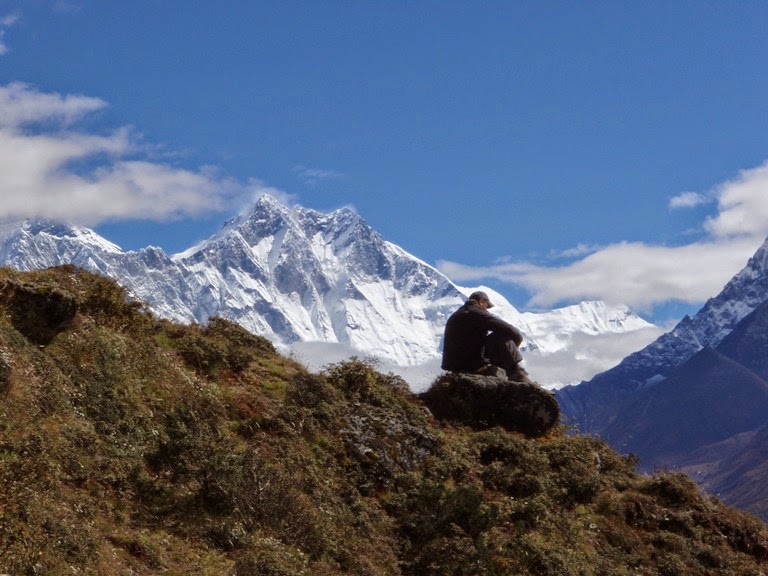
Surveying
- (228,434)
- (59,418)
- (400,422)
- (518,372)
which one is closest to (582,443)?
(518,372)

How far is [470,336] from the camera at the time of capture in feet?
88.7

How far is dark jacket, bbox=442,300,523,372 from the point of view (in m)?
26.7

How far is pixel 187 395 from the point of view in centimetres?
1905

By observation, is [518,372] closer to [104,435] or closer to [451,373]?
[451,373]

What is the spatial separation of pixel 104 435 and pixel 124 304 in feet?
16.3

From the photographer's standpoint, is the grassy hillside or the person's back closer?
the grassy hillside

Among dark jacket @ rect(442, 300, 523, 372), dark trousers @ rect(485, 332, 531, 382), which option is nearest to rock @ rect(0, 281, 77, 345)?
dark jacket @ rect(442, 300, 523, 372)

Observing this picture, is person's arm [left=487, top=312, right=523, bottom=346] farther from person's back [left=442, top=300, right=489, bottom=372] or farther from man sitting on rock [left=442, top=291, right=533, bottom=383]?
person's back [left=442, top=300, right=489, bottom=372]

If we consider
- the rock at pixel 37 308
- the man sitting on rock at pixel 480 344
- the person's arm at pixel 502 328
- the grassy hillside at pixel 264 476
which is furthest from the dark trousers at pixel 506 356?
A: the rock at pixel 37 308

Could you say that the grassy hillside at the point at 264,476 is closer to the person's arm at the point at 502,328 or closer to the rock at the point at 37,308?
the rock at the point at 37,308

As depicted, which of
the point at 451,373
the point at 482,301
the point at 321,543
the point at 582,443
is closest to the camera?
the point at 321,543

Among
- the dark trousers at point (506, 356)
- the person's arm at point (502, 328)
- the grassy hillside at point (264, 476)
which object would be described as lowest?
the grassy hillside at point (264, 476)

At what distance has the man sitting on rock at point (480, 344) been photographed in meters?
26.4

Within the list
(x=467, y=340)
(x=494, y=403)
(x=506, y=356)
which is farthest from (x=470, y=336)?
(x=494, y=403)
